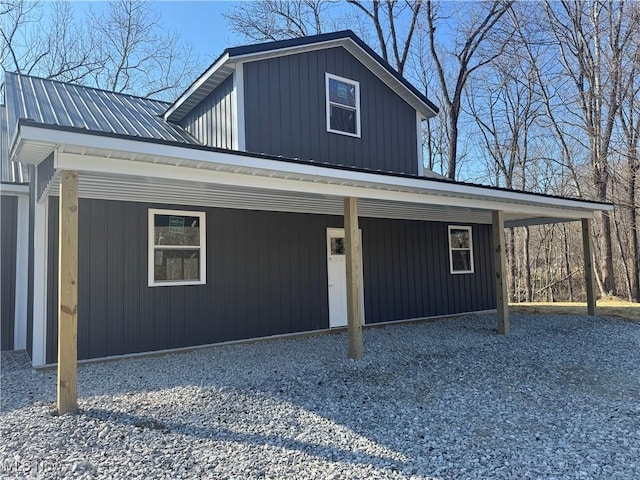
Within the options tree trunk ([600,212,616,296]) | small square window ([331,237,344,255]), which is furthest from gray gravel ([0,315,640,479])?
tree trunk ([600,212,616,296])

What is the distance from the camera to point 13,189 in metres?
6.79

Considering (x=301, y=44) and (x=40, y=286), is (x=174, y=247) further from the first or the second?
(x=301, y=44)

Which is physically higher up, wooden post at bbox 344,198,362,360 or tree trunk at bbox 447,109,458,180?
tree trunk at bbox 447,109,458,180

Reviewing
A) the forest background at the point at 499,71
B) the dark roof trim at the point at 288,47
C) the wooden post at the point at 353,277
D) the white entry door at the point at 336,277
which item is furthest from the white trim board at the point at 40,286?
the forest background at the point at 499,71

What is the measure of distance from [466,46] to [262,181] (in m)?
15.6

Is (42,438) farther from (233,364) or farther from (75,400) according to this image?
(233,364)

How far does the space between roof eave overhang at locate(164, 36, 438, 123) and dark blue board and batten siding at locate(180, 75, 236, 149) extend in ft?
0.44

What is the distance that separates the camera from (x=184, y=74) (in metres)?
18.5

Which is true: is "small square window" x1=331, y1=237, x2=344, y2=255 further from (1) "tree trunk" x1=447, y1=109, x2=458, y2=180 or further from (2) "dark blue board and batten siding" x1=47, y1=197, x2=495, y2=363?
(1) "tree trunk" x1=447, y1=109, x2=458, y2=180

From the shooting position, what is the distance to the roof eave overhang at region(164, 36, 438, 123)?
732 centimetres

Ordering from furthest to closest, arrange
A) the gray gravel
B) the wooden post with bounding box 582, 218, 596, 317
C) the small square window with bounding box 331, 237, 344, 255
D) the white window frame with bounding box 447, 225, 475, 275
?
the white window frame with bounding box 447, 225, 475, 275, the wooden post with bounding box 582, 218, 596, 317, the small square window with bounding box 331, 237, 344, 255, the gray gravel

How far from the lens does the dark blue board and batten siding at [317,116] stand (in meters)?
7.43

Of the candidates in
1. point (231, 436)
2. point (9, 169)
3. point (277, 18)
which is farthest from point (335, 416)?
point (277, 18)

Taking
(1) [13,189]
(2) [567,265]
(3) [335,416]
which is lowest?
(3) [335,416]
